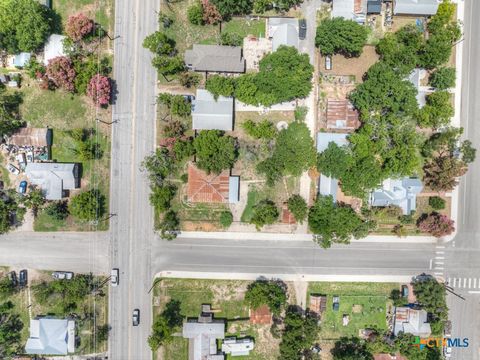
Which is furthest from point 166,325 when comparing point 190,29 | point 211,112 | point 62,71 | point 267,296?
point 190,29

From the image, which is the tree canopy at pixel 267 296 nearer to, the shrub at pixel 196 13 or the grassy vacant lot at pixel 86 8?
the shrub at pixel 196 13

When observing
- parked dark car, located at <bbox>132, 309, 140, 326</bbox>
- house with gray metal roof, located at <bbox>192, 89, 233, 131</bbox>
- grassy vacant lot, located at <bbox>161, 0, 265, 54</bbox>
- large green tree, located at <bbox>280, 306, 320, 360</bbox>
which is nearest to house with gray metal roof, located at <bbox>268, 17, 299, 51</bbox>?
grassy vacant lot, located at <bbox>161, 0, 265, 54</bbox>

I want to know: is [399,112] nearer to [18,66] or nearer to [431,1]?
[431,1]

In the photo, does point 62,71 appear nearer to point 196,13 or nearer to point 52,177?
point 52,177

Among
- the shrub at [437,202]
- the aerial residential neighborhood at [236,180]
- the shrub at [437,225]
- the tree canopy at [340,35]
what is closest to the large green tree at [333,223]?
the aerial residential neighborhood at [236,180]

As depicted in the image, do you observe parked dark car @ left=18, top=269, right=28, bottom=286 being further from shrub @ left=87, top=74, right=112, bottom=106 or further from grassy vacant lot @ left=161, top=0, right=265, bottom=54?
grassy vacant lot @ left=161, top=0, right=265, bottom=54

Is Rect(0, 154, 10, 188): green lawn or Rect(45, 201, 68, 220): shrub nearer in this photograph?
Rect(45, 201, 68, 220): shrub
